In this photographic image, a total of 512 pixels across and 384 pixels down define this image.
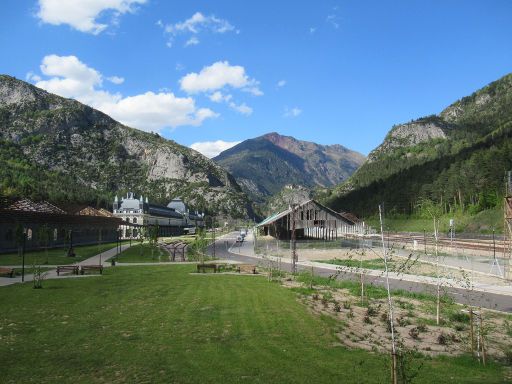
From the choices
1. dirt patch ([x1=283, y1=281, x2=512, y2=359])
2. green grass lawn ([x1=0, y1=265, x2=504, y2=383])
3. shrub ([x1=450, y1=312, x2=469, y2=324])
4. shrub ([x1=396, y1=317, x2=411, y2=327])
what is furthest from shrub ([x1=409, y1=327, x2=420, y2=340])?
shrub ([x1=450, y1=312, x2=469, y2=324])

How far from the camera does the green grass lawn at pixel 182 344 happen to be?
1006cm

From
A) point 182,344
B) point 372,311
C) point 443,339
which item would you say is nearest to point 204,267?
point 372,311

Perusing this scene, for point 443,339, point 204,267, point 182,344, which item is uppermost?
point 204,267

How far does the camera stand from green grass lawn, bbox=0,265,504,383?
33.0 ft

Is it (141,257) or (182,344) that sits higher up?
(141,257)

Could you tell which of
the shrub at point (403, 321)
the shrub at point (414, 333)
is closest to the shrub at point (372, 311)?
the shrub at point (403, 321)

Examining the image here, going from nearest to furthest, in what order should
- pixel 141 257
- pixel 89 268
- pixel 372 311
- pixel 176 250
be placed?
pixel 372 311 → pixel 89 268 → pixel 141 257 → pixel 176 250

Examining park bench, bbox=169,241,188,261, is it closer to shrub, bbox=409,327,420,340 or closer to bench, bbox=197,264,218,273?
bench, bbox=197,264,218,273

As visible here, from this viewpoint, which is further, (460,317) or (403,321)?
(460,317)

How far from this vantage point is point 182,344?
12.4 metres

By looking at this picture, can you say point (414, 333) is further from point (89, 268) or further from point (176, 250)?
point (176, 250)

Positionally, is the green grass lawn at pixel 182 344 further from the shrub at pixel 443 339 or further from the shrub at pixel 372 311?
the shrub at pixel 372 311

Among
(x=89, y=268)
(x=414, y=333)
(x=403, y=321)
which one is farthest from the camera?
(x=89, y=268)

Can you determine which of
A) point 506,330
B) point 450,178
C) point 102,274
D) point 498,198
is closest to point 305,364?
point 506,330
